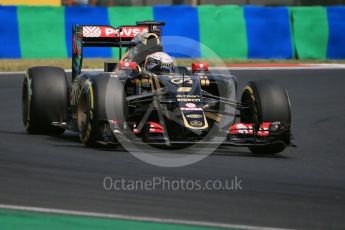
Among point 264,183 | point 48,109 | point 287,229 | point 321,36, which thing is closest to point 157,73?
point 48,109

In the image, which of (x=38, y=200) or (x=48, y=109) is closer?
(x=38, y=200)

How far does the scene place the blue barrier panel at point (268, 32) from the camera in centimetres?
2527

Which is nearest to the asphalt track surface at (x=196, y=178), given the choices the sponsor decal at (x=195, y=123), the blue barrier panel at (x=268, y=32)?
the sponsor decal at (x=195, y=123)

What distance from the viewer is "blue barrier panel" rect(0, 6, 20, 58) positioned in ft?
76.0

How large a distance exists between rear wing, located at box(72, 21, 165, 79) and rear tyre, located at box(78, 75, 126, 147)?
85.2 inches

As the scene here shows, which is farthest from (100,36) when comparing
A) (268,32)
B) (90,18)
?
(268,32)

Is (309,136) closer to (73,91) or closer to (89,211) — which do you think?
(73,91)

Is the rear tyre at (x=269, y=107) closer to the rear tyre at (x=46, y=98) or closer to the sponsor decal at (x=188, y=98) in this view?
the sponsor decal at (x=188, y=98)

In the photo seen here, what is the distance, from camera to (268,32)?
2533 centimetres

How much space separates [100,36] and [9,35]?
430 inches

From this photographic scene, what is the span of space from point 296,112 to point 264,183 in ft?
23.2

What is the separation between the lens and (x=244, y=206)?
24.8ft

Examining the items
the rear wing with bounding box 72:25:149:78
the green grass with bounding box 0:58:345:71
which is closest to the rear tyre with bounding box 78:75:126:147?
the rear wing with bounding box 72:25:149:78

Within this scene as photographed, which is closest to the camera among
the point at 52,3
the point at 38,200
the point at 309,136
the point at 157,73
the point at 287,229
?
the point at 287,229
